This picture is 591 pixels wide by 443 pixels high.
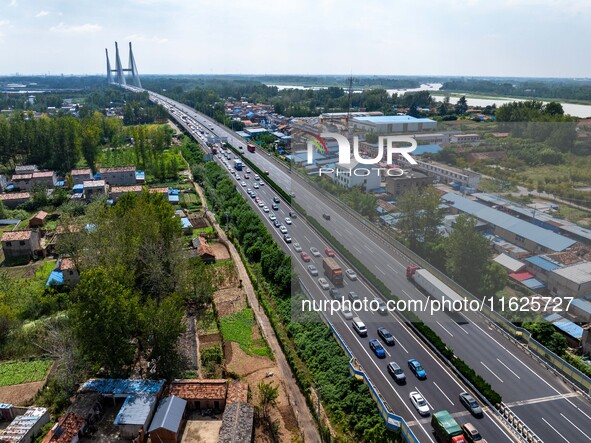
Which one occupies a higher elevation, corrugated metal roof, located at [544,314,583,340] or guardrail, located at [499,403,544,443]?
corrugated metal roof, located at [544,314,583,340]

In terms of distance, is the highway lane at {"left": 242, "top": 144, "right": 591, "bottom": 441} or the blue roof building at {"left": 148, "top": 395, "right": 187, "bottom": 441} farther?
the highway lane at {"left": 242, "top": 144, "right": 591, "bottom": 441}

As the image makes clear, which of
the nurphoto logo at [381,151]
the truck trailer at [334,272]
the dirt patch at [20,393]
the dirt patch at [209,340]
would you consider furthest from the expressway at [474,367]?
the dirt patch at [20,393]

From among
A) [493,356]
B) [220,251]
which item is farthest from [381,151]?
[220,251]

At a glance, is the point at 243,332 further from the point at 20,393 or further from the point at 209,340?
the point at 20,393

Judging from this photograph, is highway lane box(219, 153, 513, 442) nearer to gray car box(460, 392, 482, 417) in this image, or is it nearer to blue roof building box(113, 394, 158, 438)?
gray car box(460, 392, 482, 417)

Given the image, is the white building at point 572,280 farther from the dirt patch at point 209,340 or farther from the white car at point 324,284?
the dirt patch at point 209,340

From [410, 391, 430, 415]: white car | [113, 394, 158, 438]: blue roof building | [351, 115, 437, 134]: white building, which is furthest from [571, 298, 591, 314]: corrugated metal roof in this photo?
[113, 394, 158, 438]: blue roof building

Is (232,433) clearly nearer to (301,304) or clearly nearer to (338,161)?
(301,304)
